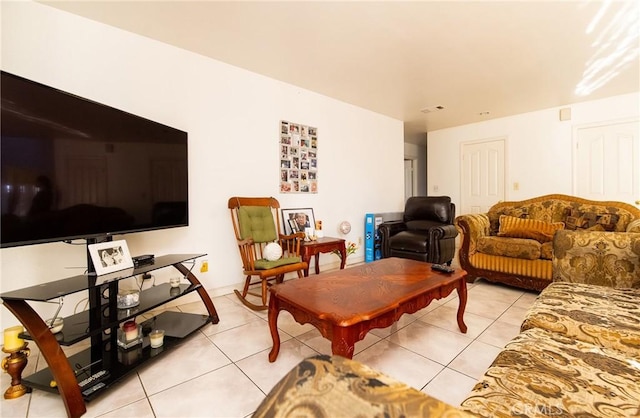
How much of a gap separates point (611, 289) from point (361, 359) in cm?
151

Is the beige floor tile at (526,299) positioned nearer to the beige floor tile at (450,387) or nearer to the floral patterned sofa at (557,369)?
the floral patterned sofa at (557,369)

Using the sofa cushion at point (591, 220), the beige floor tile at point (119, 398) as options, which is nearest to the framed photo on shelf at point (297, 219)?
the beige floor tile at point (119, 398)

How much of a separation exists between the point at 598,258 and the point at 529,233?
58.8 inches

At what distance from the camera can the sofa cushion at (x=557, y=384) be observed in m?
0.70

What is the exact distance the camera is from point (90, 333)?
1.34 metres

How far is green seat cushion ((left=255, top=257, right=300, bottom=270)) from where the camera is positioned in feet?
7.75

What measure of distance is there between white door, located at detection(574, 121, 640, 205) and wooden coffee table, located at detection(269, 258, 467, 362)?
11.2 ft

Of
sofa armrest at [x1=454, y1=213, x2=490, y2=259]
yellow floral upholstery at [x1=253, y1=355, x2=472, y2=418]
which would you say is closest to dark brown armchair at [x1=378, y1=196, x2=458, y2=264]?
sofa armrest at [x1=454, y1=213, x2=490, y2=259]

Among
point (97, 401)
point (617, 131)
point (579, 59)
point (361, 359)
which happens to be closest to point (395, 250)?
point (361, 359)

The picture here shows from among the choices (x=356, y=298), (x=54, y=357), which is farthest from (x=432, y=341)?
(x=54, y=357)

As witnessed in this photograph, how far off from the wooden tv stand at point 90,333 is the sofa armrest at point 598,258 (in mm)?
2575

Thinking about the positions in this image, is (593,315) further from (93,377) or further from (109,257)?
(109,257)

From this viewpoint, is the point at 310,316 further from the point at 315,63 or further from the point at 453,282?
the point at 315,63

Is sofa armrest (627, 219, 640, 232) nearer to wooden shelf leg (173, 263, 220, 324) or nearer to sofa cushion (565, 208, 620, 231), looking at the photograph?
sofa cushion (565, 208, 620, 231)
